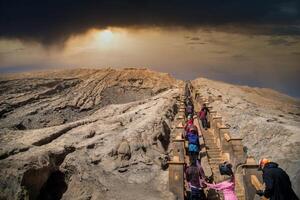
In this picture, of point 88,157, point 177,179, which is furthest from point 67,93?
point 177,179

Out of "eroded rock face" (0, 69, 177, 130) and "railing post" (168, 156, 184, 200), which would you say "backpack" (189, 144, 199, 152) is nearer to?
"railing post" (168, 156, 184, 200)

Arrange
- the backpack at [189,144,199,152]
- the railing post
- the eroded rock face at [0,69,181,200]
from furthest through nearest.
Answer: the backpack at [189,144,199,152] < the eroded rock face at [0,69,181,200] < the railing post

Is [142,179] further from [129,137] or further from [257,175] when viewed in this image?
[257,175]

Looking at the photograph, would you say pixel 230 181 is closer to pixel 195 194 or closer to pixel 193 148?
pixel 195 194

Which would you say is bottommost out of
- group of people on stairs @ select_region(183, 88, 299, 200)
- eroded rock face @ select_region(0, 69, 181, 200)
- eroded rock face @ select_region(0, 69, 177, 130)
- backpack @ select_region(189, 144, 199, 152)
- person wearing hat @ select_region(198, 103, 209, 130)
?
eroded rock face @ select_region(0, 69, 177, 130)

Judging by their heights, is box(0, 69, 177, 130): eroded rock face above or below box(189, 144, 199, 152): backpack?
below

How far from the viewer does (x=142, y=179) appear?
15.5 m

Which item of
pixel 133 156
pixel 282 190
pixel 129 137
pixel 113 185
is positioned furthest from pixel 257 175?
pixel 129 137

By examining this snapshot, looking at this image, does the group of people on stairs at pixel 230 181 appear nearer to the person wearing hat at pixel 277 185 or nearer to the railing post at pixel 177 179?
the person wearing hat at pixel 277 185

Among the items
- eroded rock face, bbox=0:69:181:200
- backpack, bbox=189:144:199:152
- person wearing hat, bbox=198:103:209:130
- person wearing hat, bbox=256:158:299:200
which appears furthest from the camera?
person wearing hat, bbox=198:103:209:130

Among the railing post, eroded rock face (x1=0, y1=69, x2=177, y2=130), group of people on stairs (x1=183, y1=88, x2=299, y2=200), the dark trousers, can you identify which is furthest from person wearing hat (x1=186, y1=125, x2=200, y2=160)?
eroded rock face (x1=0, y1=69, x2=177, y2=130)

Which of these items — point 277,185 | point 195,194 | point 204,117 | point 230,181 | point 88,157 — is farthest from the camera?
point 204,117

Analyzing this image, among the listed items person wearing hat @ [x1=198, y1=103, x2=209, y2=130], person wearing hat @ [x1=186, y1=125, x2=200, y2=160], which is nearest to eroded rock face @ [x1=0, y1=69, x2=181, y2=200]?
person wearing hat @ [x1=186, y1=125, x2=200, y2=160]

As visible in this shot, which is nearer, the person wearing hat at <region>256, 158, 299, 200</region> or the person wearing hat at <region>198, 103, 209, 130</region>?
the person wearing hat at <region>256, 158, 299, 200</region>
